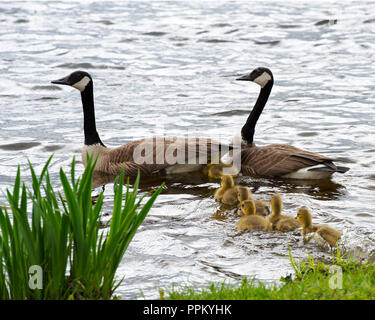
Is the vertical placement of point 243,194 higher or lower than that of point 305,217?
lower

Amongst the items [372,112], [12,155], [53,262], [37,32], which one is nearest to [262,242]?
[53,262]

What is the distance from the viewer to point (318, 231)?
7.02 meters

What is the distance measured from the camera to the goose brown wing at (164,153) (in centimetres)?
1019

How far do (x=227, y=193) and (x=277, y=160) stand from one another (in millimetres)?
1438

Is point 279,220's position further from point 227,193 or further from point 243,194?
point 227,193

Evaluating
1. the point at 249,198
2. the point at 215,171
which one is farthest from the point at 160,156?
the point at 249,198

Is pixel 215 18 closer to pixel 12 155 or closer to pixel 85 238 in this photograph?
pixel 12 155

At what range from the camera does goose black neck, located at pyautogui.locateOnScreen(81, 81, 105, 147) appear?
10.8 meters

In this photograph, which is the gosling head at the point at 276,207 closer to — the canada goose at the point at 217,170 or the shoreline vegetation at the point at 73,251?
the canada goose at the point at 217,170

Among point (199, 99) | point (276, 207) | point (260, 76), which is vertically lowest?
point (199, 99)

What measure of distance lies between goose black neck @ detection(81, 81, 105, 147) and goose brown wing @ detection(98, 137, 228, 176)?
74 centimetres

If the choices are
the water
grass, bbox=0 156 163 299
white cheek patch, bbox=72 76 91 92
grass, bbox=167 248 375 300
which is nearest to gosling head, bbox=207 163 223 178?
the water

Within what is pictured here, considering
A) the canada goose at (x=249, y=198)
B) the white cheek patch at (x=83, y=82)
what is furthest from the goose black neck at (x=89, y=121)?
the canada goose at (x=249, y=198)

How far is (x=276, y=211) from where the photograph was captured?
7.81 metres
